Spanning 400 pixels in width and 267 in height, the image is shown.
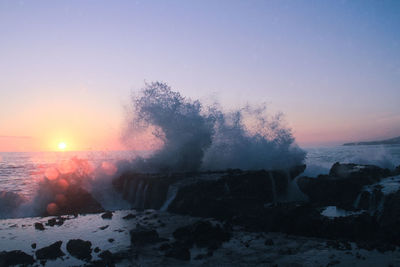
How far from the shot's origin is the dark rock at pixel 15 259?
11203mm

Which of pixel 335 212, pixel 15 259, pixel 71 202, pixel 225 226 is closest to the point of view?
pixel 15 259

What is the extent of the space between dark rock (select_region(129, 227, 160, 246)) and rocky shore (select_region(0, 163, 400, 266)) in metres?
0.05

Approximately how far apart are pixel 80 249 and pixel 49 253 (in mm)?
1183

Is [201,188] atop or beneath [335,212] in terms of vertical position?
atop

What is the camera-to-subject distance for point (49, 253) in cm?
1220

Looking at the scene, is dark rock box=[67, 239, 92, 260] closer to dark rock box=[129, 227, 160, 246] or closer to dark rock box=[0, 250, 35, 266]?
dark rock box=[0, 250, 35, 266]

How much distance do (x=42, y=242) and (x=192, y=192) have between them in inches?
381

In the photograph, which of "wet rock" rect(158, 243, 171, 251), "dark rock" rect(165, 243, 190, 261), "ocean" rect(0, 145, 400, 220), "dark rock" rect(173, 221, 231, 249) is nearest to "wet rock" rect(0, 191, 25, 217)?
"ocean" rect(0, 145, 400, 220)

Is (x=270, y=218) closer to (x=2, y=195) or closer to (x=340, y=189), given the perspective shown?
(x=340, y=189)

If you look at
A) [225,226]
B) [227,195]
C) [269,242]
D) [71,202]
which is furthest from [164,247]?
[71,202]

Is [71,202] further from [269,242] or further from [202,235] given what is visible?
[269,242]

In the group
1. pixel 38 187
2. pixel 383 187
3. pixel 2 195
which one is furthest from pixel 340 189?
pixel 2 195

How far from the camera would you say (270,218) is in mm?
16000

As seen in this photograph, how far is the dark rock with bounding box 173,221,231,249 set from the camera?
43.7ft
